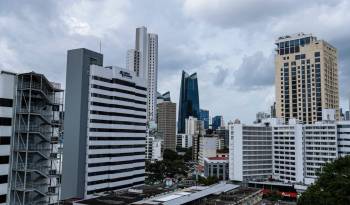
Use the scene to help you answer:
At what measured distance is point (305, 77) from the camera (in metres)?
125

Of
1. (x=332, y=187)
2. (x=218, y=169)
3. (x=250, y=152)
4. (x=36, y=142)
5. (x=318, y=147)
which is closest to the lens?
(x=36, y=142)

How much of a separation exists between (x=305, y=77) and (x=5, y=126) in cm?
11211

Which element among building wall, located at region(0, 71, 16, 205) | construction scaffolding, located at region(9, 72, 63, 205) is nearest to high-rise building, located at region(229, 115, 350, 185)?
construction scaffolding, located at region(9, 72, 63, 205)

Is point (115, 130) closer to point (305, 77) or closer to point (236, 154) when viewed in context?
point (236, 154)

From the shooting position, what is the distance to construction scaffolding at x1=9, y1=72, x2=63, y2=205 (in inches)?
1328

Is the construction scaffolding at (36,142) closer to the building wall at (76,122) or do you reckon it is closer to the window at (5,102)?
the window at (5,102)

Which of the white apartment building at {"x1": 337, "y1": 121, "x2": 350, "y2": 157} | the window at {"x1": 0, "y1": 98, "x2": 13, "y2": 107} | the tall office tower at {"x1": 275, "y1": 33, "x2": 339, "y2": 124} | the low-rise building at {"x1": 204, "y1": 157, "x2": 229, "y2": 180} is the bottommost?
the low-rise building at {"x1": 204, "y1": 157, "x2": 229, "y2": 180}

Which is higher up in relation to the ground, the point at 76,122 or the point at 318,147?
the point at 76,122

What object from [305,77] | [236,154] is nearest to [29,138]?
[236,154]

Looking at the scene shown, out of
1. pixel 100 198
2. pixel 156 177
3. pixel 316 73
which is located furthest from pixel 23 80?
pixel 316 73

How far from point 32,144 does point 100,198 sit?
26453 millimetres

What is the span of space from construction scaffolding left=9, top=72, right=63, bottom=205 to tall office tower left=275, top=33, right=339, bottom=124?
103 m

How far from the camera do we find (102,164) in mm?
77125

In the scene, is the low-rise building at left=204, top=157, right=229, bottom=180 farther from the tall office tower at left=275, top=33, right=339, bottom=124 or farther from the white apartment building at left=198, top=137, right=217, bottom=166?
the white apartment building at left=198, top=137, right=217, bottom=166
